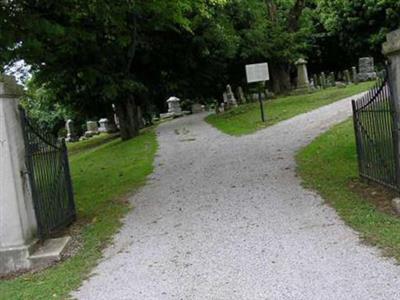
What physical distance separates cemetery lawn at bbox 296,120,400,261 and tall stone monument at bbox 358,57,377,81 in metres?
15.5

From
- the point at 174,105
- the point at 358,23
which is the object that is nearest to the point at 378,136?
the point at 174,105

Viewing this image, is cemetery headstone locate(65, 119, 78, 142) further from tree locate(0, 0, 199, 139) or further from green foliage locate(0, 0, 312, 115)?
tree locate(0, 0, 199, 139)

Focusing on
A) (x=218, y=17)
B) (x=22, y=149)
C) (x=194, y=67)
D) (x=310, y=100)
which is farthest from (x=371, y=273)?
(x=194, y=67)

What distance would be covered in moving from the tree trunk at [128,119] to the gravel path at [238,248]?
1320cm

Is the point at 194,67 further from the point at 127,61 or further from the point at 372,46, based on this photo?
the point at 372,46

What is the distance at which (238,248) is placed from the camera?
619 centimetres

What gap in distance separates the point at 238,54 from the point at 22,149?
26.6 metres

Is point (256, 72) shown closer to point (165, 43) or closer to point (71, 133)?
point (165, 43)

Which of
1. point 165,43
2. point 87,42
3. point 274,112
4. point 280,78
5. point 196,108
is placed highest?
point 165,43

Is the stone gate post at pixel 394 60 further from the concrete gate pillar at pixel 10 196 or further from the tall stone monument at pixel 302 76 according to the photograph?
the tall stone monument at pixel 302 76

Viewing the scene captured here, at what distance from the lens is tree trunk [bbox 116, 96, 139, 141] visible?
80.1 feet

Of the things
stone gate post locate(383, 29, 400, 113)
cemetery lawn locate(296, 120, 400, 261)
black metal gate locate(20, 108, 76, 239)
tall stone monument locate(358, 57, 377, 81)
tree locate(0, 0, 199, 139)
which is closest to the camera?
cemetery lawn locate(296, 120, 400, 261)

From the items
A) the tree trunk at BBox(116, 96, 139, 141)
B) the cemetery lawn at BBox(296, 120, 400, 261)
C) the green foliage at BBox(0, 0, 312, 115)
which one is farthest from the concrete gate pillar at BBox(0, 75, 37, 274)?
the tree trunk at BBox(116, 96, 139, 141)

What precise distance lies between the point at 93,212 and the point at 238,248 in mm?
3788
